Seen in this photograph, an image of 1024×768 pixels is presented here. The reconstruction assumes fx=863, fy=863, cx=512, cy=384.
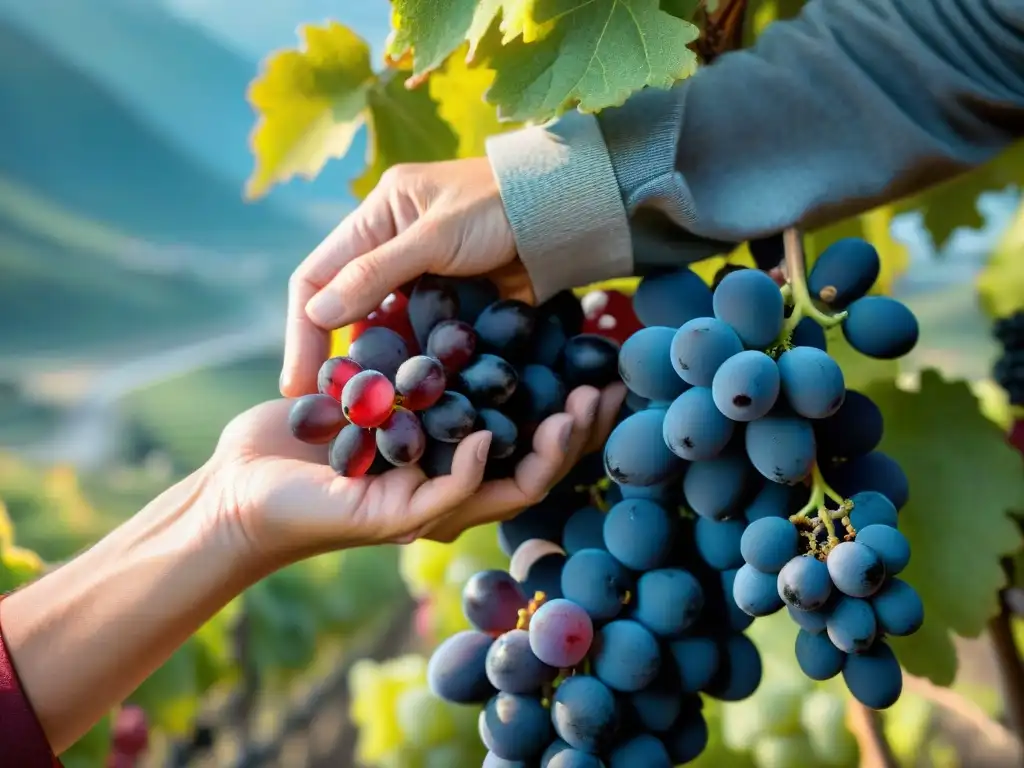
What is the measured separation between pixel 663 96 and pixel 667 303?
148 millimetres

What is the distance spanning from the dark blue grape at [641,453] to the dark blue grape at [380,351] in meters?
0.14

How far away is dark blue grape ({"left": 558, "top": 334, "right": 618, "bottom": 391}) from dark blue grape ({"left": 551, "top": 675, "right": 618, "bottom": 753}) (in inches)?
7.3

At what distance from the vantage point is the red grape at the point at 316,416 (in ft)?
1.65

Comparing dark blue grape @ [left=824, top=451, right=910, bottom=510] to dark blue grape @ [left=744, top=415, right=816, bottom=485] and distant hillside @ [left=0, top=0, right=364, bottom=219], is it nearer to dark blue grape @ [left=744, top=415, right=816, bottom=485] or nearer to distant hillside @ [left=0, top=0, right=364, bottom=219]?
dark blue grape @ [left=744, top=415, right=816, bottom=485]

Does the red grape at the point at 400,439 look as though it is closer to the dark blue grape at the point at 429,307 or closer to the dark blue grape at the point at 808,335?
the dark blue grape at the point at 429,307

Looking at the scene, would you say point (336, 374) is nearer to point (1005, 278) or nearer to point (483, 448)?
point (483, 448)

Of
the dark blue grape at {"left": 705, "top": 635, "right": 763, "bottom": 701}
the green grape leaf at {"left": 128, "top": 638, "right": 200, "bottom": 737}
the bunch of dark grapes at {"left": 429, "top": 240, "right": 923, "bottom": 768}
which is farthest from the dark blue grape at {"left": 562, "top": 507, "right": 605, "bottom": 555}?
the green grape leaf at {"left": 128, "top": 638, "right": 200, "bottom": 737}

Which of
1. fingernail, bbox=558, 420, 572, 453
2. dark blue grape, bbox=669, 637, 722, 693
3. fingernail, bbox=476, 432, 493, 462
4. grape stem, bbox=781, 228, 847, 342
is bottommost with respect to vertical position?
dark blue grape, bbox=669, 637, 722, 693

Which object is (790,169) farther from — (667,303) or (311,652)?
(311,652)

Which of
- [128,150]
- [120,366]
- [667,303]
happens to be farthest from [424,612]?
[128,150]

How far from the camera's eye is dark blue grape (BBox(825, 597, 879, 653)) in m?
0.44

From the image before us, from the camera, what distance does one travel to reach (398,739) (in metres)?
0.95

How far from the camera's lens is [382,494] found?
511 millimetres

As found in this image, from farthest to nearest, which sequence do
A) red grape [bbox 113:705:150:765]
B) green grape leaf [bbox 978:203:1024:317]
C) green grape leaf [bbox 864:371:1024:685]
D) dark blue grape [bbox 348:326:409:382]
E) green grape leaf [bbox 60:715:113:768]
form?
red grape [bbox 113:705:150:765] → green grape leaf [bbox 978:203:1024:317] → green grape leaf [bbox 60:715:113:768] → green grape leaf [bbox 864:371:1024:685] → dark blue grape [bbox 348:326:409:382]
